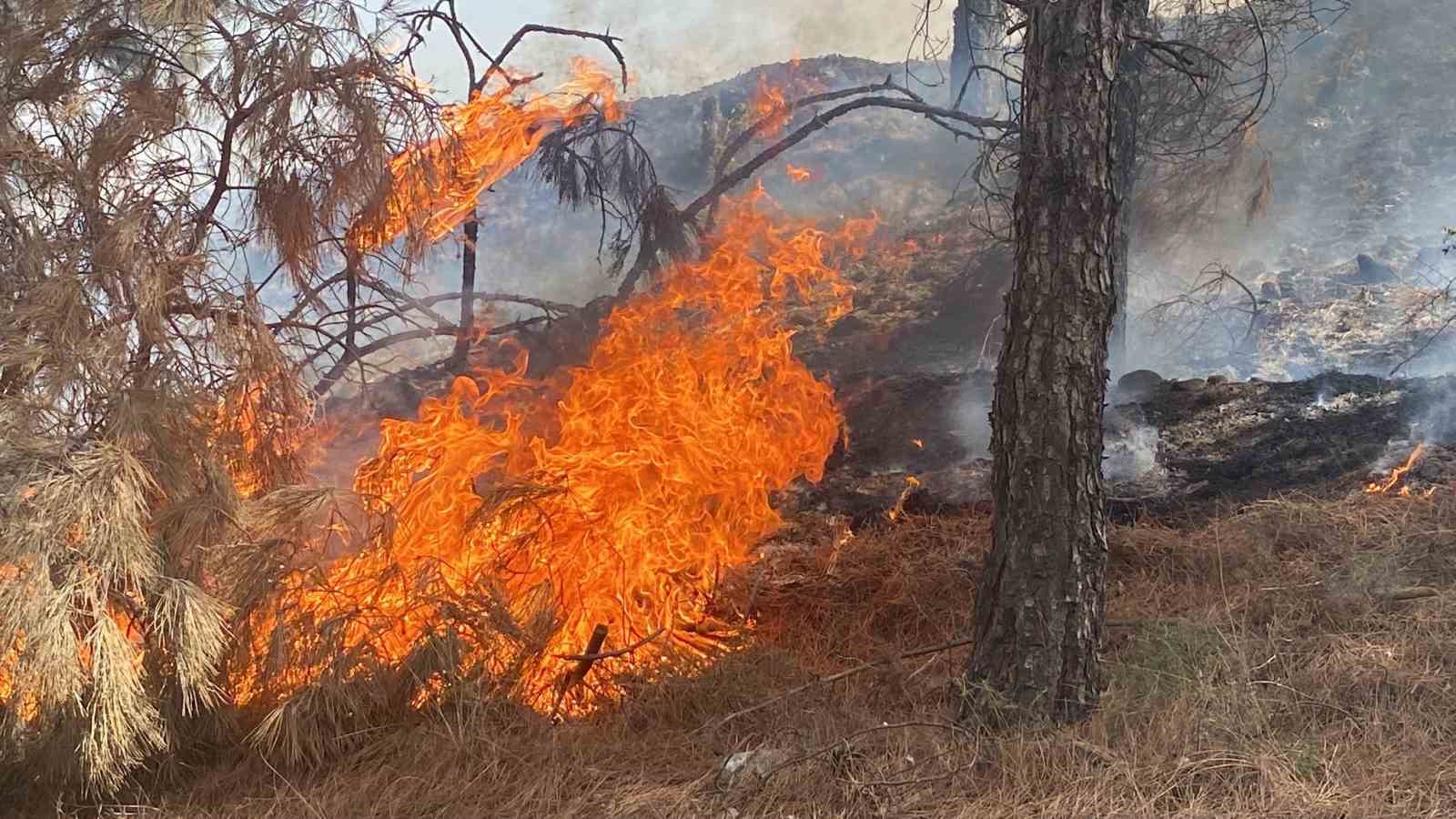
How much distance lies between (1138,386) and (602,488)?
3637 mm

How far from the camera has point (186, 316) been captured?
14.2 ft

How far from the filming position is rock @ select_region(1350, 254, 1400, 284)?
657cm

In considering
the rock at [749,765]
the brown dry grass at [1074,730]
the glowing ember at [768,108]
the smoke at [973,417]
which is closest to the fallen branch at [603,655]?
the brown dry grass at [1074,730]

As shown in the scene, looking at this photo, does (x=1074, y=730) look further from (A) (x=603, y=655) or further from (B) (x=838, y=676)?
(A) (x=603, y=655)

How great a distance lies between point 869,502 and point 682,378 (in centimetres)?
137

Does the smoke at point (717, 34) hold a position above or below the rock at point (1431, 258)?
above

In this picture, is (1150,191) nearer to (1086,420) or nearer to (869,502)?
(869,502)

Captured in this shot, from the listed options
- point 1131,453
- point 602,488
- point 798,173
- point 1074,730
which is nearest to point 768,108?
point 798,173

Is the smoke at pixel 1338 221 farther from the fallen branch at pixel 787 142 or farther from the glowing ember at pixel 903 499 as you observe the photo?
the glowing ember at pixel 903 499

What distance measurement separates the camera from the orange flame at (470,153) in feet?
16.2

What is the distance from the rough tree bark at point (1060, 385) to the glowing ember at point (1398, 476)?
8.66 ft

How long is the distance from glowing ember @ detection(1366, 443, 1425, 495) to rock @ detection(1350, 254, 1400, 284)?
158 cm

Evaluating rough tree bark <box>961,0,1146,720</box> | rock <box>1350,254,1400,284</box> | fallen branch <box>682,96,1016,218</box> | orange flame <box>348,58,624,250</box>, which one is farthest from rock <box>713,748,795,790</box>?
rock <box>1350,254,1400,284</box>

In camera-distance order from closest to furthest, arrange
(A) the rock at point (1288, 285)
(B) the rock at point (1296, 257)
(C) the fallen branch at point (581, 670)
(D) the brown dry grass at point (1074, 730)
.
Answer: (D) the brown dry grass at point (1074, 730)
(C) the fallen branch at point (581, 670)
(A) the rock at point (1288, 285)
(B) the rock at point (1296, 257)
